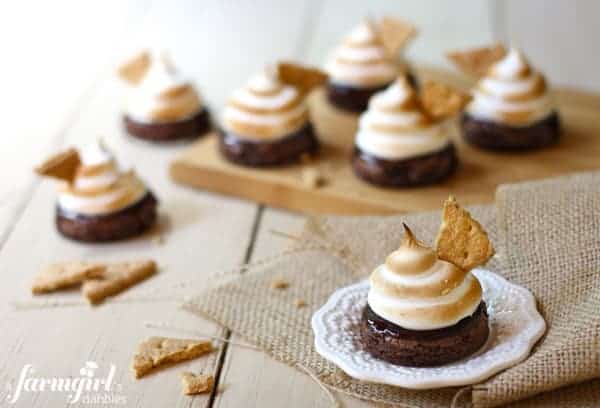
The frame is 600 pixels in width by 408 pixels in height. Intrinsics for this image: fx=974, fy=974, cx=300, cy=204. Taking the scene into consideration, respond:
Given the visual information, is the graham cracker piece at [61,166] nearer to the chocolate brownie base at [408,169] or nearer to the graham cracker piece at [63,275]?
the graham cracker piece at [63,275]

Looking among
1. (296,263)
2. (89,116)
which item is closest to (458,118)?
(296,263)

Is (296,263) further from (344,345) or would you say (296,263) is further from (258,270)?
(344,345)

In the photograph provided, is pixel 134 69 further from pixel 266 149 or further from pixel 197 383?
pixel 197 383

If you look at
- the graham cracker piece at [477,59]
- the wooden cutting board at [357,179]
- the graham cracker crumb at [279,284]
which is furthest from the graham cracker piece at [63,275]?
the graham cracker piece at [477,59]

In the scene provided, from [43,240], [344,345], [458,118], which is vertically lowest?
[458,118]

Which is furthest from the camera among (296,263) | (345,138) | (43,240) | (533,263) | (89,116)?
(89,116)

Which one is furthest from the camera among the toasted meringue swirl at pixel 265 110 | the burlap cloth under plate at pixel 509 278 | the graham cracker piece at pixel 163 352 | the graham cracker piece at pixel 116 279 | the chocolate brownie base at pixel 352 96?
the chocolate brownie base at pixel 352 96

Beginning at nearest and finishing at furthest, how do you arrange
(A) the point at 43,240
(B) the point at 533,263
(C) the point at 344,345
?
(C) the point at 344,345 → (B) the point at 533,263 → (A) the point at 43,240
